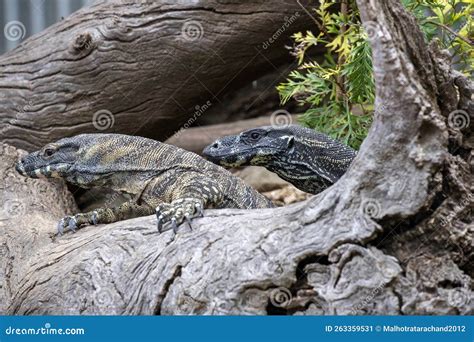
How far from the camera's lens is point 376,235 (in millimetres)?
3623

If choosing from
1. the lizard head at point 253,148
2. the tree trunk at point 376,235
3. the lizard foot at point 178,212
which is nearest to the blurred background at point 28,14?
the lizard head at point 253,148

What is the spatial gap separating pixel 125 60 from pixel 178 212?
284cm

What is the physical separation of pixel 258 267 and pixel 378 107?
3.38 ft

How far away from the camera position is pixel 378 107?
3.58 metres

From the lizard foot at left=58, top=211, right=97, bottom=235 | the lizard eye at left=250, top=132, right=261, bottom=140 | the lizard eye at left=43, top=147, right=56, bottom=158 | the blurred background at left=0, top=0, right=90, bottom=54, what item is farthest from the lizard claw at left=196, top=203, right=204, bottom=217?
the blurred background at left=0, top=0, right=90, bottom=54

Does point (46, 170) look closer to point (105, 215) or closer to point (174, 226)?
point (105, 215)

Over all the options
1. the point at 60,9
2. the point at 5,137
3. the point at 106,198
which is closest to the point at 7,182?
the point at 5,137

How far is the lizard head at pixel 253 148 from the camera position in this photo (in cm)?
523

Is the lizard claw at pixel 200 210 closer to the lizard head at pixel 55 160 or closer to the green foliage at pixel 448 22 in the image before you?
the lizard head at pixel 55 160

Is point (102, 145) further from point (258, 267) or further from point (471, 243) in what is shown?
point (471, 243)

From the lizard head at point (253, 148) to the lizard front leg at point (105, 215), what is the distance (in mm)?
688

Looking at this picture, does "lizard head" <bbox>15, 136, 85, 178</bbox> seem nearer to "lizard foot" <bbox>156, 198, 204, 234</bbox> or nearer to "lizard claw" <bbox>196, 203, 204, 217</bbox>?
"lizard foot" <bbox>156, 198, 204, 234</bbox>

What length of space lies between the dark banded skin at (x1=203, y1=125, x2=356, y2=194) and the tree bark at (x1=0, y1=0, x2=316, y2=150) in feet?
6.31

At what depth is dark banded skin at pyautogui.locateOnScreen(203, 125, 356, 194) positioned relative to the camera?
5.22 m
